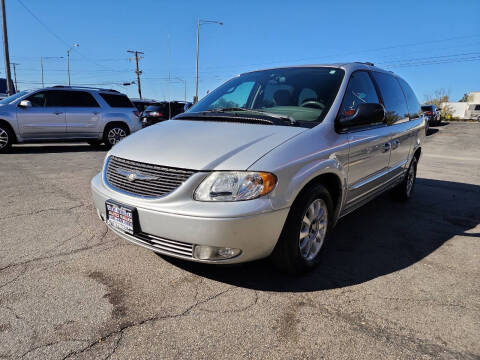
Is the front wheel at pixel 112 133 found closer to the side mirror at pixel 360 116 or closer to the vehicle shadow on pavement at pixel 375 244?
the vehicle shadow on pavement at pixel 375 244

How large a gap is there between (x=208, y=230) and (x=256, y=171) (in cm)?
48

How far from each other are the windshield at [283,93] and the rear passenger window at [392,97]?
36.9 inches

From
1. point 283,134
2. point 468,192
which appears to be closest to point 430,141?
point 468,192

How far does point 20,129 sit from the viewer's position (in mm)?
9125

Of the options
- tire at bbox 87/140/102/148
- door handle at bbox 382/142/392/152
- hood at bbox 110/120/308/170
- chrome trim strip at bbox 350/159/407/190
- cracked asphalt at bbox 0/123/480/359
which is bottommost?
tire at bbox 87/140/102/148

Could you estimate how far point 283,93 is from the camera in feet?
11.6

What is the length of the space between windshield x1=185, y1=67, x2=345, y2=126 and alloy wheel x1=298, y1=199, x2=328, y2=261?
70 cm

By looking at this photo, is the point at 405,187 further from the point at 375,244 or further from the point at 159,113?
the point at 159,113

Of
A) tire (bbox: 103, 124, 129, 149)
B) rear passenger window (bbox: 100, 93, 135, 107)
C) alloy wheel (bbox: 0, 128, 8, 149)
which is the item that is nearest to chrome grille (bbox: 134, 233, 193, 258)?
alloy wheel (bbox: 0, 128, 8, 149)

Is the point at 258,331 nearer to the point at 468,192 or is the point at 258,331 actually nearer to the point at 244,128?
the point at 244,128

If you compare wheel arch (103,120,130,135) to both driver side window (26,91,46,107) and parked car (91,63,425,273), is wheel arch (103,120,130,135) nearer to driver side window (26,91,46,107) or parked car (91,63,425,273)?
driver side window (26,91,46,107)

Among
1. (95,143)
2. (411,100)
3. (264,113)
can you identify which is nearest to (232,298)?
(264,113)

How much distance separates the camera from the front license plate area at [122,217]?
97.1 inches

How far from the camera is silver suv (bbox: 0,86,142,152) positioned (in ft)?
29.7
